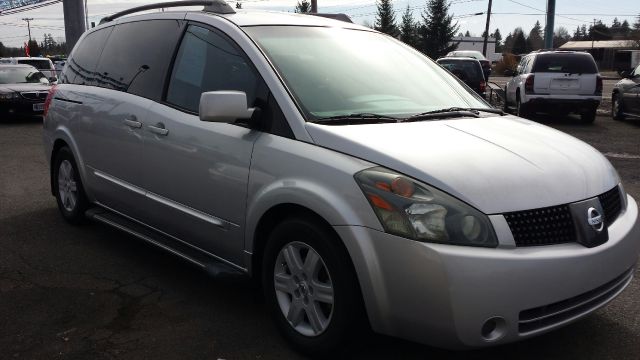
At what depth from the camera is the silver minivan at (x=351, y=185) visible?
265 cm

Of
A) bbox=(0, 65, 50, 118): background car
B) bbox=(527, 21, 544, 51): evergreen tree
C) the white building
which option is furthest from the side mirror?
bbox=(527, 21, 544, 51): evergreen tree

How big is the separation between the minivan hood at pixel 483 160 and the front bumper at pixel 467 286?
0.68 feet

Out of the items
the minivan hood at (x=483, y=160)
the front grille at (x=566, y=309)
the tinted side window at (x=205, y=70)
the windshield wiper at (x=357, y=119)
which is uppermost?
the tinted side window at (x=205, y=70)

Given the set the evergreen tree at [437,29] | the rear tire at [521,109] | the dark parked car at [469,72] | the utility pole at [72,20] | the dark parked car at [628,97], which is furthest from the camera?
the evergreen tree at [437,29]

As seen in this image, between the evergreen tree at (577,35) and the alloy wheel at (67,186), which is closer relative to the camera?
the alloy wheel at (67,186)

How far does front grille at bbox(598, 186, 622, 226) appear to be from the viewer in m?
3.09

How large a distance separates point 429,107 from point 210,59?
1.38m

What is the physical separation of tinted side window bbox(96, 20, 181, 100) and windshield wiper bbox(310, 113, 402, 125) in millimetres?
1471

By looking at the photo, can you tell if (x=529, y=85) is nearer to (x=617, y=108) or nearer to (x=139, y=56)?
(x=617, y=108)

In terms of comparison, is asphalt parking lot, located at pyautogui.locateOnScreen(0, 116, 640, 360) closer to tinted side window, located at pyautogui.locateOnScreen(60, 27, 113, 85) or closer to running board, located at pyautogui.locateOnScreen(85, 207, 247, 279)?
running board, located at pyautogui.locateOnScreen(85, 207, 247, 279)

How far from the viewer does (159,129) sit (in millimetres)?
4012

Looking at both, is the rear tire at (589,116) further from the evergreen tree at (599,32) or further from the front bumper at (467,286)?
the evergreen tree at (599,32)

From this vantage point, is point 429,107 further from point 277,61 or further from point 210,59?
point 210,59

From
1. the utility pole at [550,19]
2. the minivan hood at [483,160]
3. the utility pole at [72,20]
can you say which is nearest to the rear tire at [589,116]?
the utility pole at [550,19]
